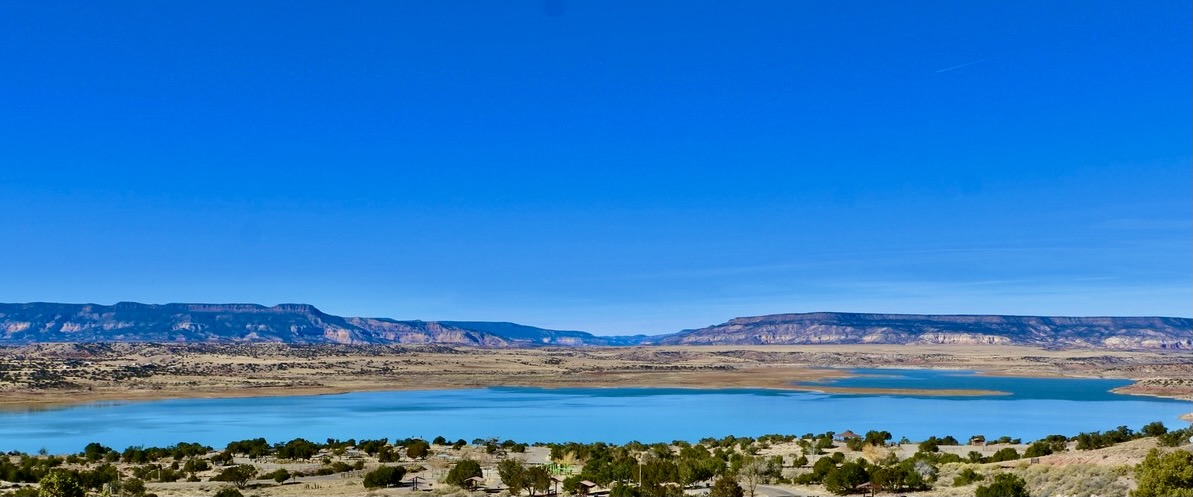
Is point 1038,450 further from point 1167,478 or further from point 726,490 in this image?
point 726,490

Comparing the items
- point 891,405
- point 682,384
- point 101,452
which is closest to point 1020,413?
point 891,405

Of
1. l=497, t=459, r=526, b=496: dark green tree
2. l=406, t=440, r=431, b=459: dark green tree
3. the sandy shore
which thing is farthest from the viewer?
the sandy shore

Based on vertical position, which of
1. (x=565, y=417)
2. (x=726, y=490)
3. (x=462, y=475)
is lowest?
(x=565, y=417)

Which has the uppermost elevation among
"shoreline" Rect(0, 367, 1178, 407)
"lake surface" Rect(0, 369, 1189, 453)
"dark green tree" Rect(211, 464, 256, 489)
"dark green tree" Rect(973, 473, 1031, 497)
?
"dark green tree" Rect(973, 473, 1031, 497)

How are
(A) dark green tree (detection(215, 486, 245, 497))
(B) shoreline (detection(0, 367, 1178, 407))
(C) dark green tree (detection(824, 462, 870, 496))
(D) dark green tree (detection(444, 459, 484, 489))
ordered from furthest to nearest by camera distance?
1. (B) shoreline (detection(0, 367, 1178, 407))
2. (D) dark green tree (detection(444, 459, 484, 489))
3. (C) dark green tree (detection(824, 462, 870, 496))
4. (A) dark green tree (detection(215, 486, 245, 497))

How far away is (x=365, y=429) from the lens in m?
56.9

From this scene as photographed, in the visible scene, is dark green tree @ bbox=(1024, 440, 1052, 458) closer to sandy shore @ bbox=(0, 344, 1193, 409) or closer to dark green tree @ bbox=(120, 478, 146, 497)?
dark green tree @ bbox=(120, 478, 146, 497)

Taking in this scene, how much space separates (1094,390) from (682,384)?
47.0m

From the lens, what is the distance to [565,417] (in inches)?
2635

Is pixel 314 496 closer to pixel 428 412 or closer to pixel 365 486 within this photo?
pixel 365 486

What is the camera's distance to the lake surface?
176ft

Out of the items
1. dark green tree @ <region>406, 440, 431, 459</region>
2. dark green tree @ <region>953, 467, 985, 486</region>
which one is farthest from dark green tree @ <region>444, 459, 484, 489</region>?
dark green tree @ <region>953, 467, 985, 486</region>

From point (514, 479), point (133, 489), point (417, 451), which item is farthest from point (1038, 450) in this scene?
point (133, 489)

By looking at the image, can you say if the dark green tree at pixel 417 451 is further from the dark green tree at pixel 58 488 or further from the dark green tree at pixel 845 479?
the dark green tree at pixel 845 479
